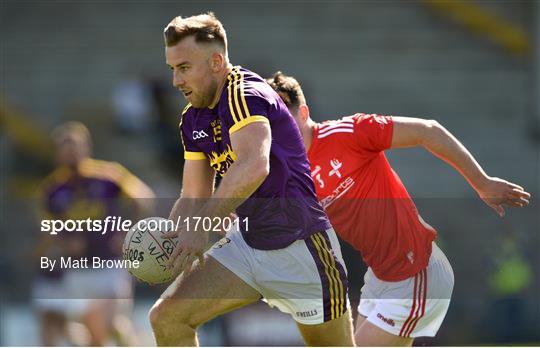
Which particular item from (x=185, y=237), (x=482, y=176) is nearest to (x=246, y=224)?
(x=185, y=237)

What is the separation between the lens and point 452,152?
583 cm

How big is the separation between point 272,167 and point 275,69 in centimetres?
962

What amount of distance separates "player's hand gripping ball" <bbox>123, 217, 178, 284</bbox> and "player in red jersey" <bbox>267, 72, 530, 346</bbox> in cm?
101

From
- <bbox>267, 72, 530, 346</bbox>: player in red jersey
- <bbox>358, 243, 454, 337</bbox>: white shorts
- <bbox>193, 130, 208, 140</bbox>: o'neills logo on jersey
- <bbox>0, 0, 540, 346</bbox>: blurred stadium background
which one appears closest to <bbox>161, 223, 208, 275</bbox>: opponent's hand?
<bbox>193, 130, 208, 140</bbox>: o'neills logo on jersey

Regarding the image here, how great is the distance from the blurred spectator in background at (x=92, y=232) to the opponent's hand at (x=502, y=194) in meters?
4.45

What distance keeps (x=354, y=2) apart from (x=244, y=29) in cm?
157

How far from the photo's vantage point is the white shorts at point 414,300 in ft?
20.2

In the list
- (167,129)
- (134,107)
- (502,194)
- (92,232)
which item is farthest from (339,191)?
(134,107)

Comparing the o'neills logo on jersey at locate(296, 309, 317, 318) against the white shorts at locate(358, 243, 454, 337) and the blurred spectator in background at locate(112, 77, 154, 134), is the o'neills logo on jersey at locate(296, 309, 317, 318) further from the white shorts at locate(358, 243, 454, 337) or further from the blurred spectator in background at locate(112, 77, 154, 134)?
the blurred spectator in background at locate(112, 77, 154, 134)

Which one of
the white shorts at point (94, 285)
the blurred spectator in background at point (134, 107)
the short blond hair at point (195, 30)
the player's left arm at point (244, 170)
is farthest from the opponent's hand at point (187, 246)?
the blurred spectator in background at point (134, 107)

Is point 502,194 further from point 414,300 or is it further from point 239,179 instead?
Result: point 239,179

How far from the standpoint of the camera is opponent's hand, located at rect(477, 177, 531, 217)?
5.77 metres

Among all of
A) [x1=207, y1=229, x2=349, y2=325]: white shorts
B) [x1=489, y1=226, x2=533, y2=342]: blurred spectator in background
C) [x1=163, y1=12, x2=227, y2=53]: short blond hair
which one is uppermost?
[x1=163, y1=12, x2=227, y2=53]: short blond hair

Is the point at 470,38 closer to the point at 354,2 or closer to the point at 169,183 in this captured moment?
the point at 354,2
